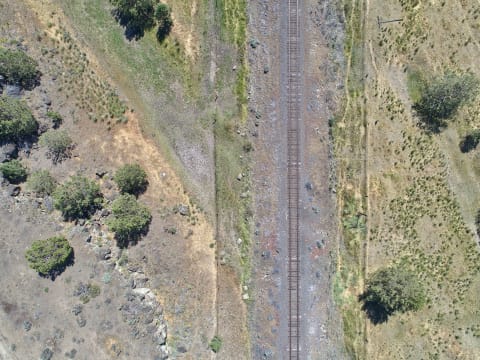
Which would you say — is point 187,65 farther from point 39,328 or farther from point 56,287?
point 39,328

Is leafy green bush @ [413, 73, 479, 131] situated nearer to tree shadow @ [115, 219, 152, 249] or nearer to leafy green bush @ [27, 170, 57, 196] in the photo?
tree shadow @ [115, 219, 152, 249]

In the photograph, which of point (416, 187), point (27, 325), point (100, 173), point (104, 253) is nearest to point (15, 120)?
point (100, 173)

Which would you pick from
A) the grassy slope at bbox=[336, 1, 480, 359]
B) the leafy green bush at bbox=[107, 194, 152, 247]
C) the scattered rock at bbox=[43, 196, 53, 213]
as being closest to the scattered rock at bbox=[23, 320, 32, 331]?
the scattered rock at bbox=[43, 196, 53, 213]

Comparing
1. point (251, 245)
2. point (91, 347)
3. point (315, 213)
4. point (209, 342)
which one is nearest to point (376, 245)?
point (315, 213)

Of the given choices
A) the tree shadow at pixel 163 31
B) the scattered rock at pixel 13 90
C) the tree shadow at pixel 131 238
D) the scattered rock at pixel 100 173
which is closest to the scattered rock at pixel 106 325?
the tree shadow at pixel 131 238

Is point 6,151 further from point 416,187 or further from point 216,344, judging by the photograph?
point 416,187

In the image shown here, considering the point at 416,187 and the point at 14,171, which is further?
the point at 416,187

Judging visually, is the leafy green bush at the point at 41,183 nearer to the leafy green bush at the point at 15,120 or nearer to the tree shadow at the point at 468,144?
the leafy green bush at the point at 15,120
